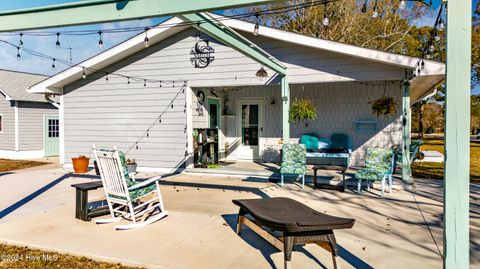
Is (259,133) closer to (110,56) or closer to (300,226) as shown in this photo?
(110,56)

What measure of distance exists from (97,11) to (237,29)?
5.48 meters

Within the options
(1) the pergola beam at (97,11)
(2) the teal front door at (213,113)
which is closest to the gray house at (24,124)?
(2) the teal front door at (213,113)

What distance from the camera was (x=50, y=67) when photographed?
28.4 feet

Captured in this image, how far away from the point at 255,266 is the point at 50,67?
26.0ft

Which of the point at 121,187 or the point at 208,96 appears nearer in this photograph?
→ the point at 121,187

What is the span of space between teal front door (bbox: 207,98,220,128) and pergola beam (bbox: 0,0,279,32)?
6453 mm

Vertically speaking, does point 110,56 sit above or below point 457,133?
above

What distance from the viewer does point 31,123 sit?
15.2m

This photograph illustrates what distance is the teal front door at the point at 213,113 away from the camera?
10.4 metres

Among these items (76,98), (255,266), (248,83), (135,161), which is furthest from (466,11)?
(76,98)

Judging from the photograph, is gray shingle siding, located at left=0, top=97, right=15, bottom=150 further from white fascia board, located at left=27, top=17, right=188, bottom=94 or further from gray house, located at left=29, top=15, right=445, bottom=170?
gray house, located at left=29, top=15, right=445, bottom=170

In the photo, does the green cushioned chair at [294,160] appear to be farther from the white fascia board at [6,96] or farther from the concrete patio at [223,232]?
the white fascia board at [6,96]

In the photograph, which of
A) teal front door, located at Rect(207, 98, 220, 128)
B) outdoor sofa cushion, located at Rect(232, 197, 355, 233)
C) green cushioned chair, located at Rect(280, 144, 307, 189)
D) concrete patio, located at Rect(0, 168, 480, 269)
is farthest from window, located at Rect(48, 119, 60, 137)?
outdoor sofa cushion, located at Rect(232, 197, 355, 233)

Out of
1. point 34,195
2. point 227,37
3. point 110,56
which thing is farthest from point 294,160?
point 110,56
